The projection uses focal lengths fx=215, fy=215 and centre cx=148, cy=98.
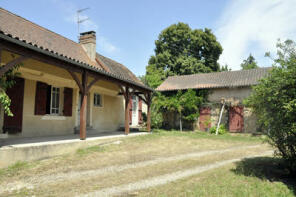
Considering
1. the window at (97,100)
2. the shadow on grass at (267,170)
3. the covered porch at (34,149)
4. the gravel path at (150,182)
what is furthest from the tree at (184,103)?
the gravel path at (150,182)

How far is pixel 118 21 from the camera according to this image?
48.6 feet

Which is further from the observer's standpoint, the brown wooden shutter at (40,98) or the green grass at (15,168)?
the brown wooden shutter at (40,98)

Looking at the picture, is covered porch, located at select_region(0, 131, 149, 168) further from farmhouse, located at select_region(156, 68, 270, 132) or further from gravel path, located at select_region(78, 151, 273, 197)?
farmhouse, located at select_region(156, 68, 270, 132)

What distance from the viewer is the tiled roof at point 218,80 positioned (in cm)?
1564

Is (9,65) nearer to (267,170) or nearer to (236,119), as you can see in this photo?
(267,170)

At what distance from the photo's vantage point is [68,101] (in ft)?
32.4

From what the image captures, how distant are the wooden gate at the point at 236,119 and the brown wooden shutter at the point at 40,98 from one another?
12.1 m

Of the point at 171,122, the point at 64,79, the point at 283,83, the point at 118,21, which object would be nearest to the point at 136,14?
the point at 118,21

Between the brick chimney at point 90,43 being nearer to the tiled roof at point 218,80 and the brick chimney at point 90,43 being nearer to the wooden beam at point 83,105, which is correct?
the wooden beam at point 83,105

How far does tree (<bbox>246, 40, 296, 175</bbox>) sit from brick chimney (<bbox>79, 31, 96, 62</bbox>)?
9.61 meters

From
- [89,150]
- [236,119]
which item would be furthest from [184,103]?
[89,150]

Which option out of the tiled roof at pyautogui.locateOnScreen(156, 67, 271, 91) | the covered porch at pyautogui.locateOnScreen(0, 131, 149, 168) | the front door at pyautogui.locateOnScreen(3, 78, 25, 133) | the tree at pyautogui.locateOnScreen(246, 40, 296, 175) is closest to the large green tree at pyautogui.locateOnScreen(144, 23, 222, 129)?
the tiled roof at pyautogui.locateOnScreen(156, 67, 271, 91)

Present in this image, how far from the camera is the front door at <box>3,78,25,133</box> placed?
24.3ft

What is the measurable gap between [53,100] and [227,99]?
11688mm
